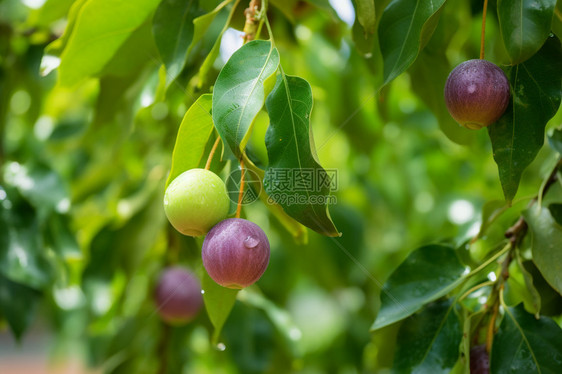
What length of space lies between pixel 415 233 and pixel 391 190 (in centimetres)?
14

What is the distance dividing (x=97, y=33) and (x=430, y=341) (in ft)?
2.07

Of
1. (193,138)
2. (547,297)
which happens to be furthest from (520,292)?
(193,138)

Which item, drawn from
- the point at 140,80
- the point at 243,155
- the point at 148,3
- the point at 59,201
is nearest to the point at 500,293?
the point at 243,155

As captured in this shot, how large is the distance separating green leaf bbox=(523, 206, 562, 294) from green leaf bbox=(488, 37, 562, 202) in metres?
0.14

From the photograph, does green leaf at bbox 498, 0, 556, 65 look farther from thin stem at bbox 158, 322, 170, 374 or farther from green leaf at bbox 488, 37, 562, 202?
thin stem at bbox 158, 322, 170, 374

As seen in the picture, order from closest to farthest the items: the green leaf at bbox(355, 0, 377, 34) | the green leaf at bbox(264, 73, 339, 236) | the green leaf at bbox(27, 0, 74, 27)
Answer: the green leaf at bbox(264, 73, 339, 236), the green leaf at bbox(355, 0, 377, 34), the green leaf at bbox(27, 0, 74, 27)

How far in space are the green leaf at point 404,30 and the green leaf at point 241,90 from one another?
14cm

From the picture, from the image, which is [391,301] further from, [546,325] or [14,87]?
[14,87]

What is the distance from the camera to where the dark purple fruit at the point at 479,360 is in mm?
792

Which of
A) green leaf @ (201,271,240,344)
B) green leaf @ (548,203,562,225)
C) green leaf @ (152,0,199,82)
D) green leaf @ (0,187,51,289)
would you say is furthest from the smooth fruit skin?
green leaf @ (0,187,51,289)

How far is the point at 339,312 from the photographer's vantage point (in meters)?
2.04

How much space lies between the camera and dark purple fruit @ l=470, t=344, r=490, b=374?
2.60 ft

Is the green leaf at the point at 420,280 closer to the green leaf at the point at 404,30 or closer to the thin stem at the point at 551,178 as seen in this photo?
the thin stem at the point at 551,178

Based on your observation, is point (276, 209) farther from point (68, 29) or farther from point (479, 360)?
point (68, 29)
